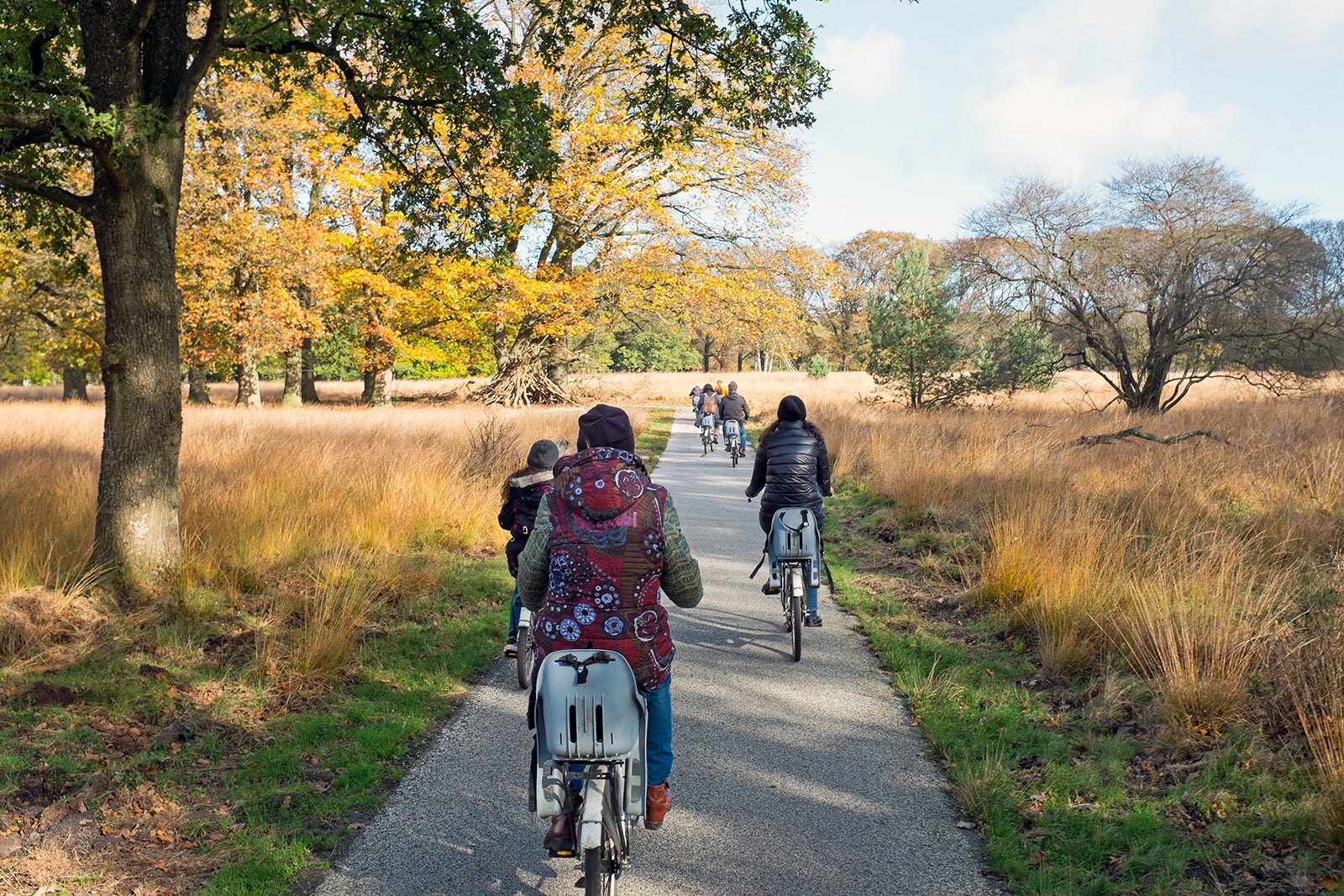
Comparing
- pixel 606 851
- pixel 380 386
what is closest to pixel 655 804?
pixel 606 851

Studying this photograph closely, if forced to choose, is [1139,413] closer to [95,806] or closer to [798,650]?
[798,650]

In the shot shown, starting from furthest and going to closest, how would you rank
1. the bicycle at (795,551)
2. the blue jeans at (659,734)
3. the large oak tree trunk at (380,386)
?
1. the large oak tree trunk at (380,386)
2. the bicycle at (795,551)
3. the blue jeans at (659,734)

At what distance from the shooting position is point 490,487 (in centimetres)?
1208

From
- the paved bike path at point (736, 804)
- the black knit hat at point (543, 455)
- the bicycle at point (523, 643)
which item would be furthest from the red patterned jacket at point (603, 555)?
the bicycle at point (523, 643)

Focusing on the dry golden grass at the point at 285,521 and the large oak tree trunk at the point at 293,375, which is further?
the large oak tree trunk at the point at 293,375

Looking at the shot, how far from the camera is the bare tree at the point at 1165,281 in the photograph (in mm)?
18375

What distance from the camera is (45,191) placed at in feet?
21.1

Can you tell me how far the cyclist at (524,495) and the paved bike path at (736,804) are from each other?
552 millimetres

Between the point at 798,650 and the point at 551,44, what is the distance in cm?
655

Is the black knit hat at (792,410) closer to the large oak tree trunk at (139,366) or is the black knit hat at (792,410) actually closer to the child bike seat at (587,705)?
the child bike seat at (587,705)

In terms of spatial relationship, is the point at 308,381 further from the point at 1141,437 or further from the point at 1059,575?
the point at 1059,575

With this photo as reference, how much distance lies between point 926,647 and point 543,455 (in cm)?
341

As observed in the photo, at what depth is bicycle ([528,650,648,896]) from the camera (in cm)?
294

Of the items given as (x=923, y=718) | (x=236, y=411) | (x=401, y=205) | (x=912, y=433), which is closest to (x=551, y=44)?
(x=401, y=205)
